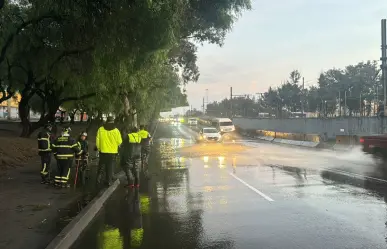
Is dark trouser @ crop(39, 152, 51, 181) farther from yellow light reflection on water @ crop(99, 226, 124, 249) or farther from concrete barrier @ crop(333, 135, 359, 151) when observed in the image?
concrete barrier @ crop(333, 135, 359, 151)

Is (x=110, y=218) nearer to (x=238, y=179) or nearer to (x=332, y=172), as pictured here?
(x=238, y=179)

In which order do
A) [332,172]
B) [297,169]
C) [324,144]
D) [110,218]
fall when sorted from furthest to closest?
[324,144], [297,169], [332,172], [110,218]

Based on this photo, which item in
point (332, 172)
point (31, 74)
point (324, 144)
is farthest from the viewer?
point (324, 144)

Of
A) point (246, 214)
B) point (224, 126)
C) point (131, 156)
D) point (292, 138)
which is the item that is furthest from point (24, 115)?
point (224, 126)

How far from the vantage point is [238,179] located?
13.0 m

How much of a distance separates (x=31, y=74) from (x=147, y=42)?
1275 centimetres

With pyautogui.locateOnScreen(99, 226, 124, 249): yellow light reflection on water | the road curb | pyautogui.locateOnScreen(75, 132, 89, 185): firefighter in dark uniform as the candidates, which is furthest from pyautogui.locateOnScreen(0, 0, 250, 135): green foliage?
pyautogui.locateOnScreen(99, 226, 124, 249): yellow light reflection on water

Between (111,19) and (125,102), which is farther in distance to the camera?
(125,102)

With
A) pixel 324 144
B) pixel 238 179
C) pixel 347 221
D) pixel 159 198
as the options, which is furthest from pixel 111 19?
pixel 324 144

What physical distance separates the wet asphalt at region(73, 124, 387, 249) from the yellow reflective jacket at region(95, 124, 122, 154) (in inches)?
48.4

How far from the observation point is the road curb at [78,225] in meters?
5.84

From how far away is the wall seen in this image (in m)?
31.7

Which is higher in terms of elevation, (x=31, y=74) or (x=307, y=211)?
(x=31, y=74)

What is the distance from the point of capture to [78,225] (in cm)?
686
